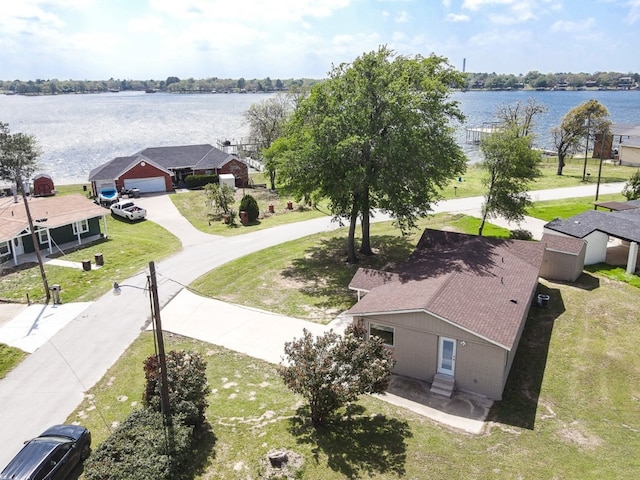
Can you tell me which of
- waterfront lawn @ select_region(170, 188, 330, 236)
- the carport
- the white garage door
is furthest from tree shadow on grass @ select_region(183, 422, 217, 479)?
the white garage door

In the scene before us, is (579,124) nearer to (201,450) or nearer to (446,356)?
(446,356)

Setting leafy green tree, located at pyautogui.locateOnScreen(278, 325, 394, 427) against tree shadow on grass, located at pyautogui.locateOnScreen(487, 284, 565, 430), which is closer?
leafy green tree, located at pyautogui.locateOnScreen(278, 325, 394, 427)

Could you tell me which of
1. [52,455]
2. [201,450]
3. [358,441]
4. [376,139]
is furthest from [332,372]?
[376,139]

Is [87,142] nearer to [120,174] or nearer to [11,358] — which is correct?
[120,174]

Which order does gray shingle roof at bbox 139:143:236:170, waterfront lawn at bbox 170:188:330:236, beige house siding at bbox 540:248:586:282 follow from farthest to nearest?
gray shingle roof at bbox 139:143:236:170 < waterfront lawn at bbox 170:188:330:236 < beige house siding at bbox 540:248:586:282

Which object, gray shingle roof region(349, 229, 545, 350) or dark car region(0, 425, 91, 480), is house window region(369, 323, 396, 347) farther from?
dark car region(0, 425, 91, 480)

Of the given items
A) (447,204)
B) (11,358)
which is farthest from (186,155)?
(11,358)

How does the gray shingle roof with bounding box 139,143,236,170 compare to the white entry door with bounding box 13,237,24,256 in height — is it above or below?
above
